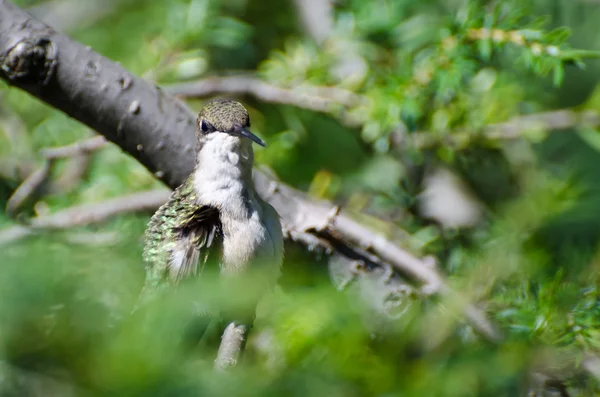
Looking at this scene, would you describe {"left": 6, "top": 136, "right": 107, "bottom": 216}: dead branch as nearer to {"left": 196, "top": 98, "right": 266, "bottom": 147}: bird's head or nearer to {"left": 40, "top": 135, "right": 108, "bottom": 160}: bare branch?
{"left": 40, "top": 135, "right": 108, "bottom": 160}: bare branch

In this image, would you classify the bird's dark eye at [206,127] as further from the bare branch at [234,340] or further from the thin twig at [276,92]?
the bare branch at [234,340]

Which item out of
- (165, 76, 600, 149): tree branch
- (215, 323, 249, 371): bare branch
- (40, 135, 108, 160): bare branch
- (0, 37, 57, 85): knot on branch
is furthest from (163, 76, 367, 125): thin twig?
(215, 323, 249, 371): bare branch

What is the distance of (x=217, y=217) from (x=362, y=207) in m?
0.77

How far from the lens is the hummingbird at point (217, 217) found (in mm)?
2070

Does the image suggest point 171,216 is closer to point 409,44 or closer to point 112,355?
point 409,44

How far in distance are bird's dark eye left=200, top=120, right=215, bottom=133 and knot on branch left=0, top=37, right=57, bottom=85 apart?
0.52m

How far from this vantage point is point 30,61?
1982 millimetres

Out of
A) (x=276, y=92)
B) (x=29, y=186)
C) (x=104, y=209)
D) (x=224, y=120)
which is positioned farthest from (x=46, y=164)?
(x=276, y=92)

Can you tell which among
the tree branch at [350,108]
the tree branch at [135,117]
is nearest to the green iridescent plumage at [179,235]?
the tree branch at [135,117]

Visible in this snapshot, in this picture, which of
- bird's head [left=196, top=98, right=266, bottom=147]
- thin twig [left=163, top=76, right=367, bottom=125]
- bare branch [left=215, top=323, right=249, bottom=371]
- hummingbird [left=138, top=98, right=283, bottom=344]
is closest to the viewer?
bare branch [left=215, top=323, right=249, bottom=371]

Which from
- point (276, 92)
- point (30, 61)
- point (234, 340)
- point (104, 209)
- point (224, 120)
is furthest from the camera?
point (276, 92)

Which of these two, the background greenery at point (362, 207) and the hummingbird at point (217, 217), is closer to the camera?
the background greenery at point (362, 207)

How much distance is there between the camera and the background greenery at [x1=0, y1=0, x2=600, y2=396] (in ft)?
2.56

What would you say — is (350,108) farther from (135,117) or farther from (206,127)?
(135,117)
